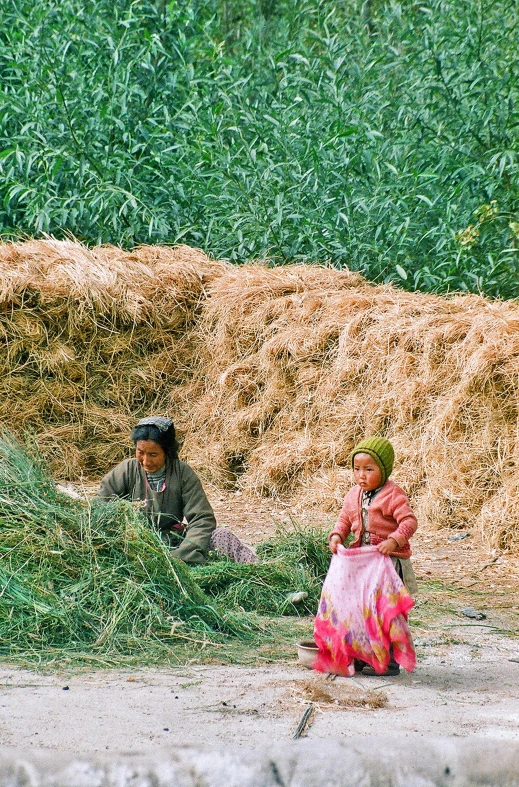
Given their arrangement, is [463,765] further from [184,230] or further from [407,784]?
[184,230]

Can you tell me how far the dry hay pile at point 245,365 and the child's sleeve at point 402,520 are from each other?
3.52 m

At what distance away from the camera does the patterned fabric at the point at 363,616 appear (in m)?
4.42

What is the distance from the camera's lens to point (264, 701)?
4.09m

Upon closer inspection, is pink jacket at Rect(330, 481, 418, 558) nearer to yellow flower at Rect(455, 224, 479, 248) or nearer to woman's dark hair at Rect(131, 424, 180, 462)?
woman's dark hair at Rect(131, 424, 180, 462)

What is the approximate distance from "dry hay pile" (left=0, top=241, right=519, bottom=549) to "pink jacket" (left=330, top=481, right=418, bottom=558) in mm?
3490

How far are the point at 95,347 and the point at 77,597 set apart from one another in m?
5.52

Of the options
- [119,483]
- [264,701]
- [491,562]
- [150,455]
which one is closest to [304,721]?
[264,701]

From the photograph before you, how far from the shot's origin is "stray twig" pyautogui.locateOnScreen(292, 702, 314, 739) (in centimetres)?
366

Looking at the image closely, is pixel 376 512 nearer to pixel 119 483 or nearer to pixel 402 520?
pixel 402 520

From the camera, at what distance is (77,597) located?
16.1ft

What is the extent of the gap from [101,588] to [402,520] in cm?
146

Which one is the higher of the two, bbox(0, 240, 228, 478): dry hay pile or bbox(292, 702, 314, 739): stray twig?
bbox(0, 240, 228, 478): dry hay pile

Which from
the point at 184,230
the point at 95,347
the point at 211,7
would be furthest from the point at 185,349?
the point at 211,7

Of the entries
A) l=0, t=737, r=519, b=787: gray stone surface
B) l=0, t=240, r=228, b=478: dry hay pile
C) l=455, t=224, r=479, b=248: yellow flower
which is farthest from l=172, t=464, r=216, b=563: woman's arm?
l=455, t=224, r=479, b=248: yellow flower
